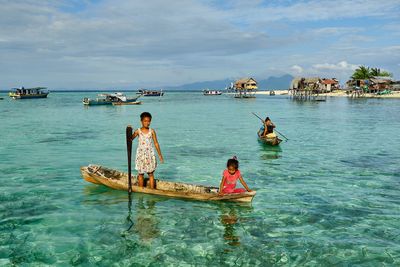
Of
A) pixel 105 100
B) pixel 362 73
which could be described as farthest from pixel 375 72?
pixel 105 100

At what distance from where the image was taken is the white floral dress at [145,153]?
10570mm

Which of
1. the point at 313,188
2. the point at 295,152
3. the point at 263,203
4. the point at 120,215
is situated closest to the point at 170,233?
the point at 120,215

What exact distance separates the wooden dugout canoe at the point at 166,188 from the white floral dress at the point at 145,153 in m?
0.82

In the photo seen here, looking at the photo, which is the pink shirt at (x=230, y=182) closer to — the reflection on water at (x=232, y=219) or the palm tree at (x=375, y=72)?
the reflection on water at (x=232, y=219)

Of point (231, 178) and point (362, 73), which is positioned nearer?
point (231, 178)

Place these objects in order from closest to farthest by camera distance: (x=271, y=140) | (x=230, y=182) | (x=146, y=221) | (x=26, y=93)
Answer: (x=146, y=221) → (x=230, y=182) → (x=271, y=140) → (x=26, y=93)

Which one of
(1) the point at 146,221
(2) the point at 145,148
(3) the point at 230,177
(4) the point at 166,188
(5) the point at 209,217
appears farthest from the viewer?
(4) the point at 166,188

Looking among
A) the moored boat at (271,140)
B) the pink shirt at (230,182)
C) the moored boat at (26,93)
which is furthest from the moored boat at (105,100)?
the pink shirt at (230,182)

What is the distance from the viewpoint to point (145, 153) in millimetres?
10781

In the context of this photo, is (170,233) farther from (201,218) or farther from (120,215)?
(120,215)

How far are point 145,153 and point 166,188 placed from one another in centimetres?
152

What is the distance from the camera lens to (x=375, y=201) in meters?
11.5

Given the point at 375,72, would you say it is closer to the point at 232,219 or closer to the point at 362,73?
the point at 362,73

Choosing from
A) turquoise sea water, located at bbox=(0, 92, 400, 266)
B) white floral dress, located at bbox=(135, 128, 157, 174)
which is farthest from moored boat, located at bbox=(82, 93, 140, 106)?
white floral dress, located at bbox=(135, 128, 157, 174)
